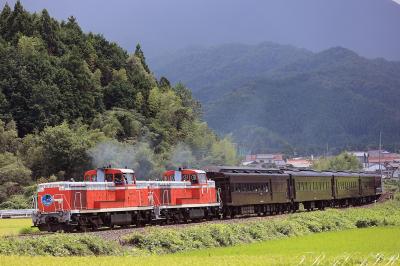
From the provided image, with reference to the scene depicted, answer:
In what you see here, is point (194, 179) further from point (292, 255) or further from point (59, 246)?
point (292, 255)

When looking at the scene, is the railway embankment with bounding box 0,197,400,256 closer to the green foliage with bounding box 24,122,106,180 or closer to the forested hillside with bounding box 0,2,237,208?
the forested hillside with bounding box 0,2,237,208

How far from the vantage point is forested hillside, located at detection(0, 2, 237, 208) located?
237 ft

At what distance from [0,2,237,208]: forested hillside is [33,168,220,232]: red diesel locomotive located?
24204 millimetres

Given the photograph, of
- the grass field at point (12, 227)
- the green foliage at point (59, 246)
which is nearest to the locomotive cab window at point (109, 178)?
the grass field at point (12, 227)

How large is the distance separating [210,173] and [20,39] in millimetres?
66032

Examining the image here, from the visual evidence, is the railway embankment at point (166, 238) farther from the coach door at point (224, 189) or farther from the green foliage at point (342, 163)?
the green foliage at point (342, 163)

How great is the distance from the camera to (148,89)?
116 metres

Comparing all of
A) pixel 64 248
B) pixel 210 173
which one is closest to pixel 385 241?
pixel 64 248

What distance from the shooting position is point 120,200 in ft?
116

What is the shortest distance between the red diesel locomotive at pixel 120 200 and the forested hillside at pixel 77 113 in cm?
2420

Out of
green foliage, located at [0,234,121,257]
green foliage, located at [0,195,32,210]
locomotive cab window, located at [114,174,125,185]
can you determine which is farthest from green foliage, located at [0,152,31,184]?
green foliage, located at [0,234,121,257]

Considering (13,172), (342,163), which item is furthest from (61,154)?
(342,163)

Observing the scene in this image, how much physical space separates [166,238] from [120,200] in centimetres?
906

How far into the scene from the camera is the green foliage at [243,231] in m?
26.8
